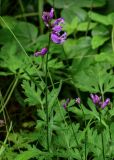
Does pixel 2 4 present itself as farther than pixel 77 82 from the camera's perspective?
Yes

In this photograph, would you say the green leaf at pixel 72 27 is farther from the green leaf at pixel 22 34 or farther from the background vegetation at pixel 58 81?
the green leaf at pixel 22 34

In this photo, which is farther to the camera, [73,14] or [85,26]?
[73,14]

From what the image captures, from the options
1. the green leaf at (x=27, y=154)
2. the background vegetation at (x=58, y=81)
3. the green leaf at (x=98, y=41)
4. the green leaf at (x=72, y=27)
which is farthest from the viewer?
the green leaf at (x=72, y=27)

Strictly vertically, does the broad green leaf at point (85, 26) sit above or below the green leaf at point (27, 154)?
above

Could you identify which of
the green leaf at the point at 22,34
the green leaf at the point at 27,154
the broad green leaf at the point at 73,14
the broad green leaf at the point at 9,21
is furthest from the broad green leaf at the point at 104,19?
the green leaf at the point at 27,154

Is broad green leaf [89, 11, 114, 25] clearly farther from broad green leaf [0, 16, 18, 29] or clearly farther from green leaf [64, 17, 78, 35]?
broad green leaf [0, 16, 18, 29]

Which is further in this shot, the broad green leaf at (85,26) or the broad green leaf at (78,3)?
the broad green leaf at (78,3)

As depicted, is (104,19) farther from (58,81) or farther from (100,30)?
(58,81)

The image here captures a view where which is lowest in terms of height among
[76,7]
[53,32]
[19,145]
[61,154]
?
[19,145]

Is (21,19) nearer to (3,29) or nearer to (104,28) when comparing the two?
(3,29)

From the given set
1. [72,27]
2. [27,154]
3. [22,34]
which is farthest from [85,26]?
[27,154]

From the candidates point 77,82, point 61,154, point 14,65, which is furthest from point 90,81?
point 61,154
